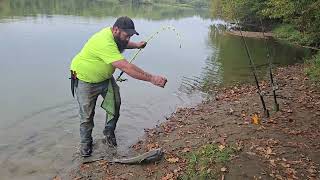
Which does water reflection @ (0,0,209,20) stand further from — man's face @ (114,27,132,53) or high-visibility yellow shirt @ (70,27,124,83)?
man's face @ (114,27,132,53)

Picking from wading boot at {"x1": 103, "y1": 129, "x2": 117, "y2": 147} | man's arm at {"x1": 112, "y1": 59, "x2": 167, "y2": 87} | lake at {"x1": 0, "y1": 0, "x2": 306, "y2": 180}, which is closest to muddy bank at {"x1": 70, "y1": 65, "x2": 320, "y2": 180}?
wading boot at {"x1": 103, "y1": 129, "x2": 117, "y2": 147}

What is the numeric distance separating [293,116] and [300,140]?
1686 millimetres

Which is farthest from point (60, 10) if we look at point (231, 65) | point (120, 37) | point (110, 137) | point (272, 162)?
point (272, 162)

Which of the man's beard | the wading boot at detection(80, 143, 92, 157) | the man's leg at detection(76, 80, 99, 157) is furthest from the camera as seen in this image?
the wading boot at detection(80, 143, 92, 157)

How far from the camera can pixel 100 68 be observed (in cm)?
762

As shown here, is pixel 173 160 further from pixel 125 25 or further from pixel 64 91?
pixel 64 91

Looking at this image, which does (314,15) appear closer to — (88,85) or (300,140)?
(300,140)

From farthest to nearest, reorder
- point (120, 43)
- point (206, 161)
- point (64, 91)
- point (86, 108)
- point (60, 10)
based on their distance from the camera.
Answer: point (60, 10) < point (64, 91) < point (86, 108) < point (120, 43) < point (206, 161)

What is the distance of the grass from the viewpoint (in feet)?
21.3

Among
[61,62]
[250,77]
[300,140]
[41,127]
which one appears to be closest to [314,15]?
[250,77]

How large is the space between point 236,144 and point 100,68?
2.82 m

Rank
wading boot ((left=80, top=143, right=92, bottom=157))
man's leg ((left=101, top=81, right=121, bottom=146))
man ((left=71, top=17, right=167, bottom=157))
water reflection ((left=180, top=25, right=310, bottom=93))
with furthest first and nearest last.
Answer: water reflection ((left=180, top=25, right=310, bottom=93)) < man's leg ((left=101, top=81, right=121, bottom=146)) < wading boot ((left=80, top=143, right=92, bottom=157)) < man ((left=71, top=17, right=167, bottom=157))

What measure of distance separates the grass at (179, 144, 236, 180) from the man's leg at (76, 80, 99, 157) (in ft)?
6.83

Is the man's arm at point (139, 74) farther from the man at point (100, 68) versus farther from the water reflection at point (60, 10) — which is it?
the water reflection at point (60, 10)
